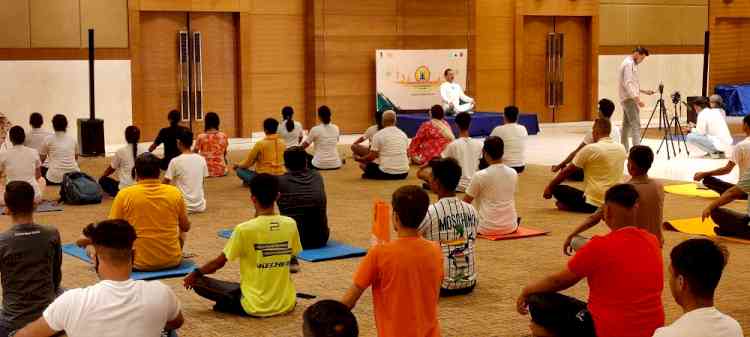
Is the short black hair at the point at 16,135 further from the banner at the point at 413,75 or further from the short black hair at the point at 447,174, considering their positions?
the banner at the point at 413,75

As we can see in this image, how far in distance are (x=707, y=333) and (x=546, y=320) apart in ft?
6.03

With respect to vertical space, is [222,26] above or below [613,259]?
above

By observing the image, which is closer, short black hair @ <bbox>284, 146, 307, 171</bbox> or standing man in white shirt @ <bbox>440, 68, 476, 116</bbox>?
short black hair @ <bbox>284, 146, 307, 171</bbox>

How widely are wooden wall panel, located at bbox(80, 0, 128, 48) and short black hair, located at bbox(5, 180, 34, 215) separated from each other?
1264cm

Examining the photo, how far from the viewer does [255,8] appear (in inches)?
765

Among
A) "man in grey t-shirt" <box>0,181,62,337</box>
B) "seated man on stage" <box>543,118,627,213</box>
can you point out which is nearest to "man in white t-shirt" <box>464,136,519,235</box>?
"seated man on stage" <box>543,118,627,213</box>

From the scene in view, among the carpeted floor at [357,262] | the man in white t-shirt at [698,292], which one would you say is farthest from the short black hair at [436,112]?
the man in white t-shirt at [698,292]

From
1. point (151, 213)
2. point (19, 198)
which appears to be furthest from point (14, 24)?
point (19, 198)

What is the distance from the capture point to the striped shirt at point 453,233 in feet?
22.5

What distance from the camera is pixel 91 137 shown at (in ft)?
53.6

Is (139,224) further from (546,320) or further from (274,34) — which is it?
(274,34)

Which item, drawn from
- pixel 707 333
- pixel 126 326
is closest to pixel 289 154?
pixel 126 326

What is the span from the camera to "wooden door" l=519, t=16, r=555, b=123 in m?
22.5

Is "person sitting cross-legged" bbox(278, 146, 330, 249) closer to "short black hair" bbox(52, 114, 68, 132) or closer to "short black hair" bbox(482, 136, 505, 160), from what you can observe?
"short black hair" bbox(482, 136, 505, 160)
